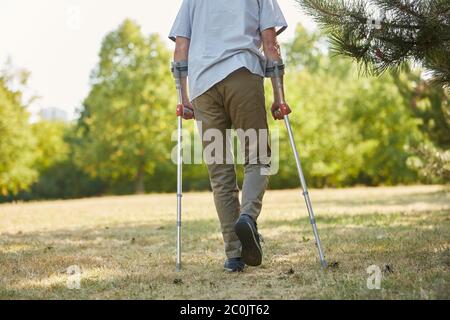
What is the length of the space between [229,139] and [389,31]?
1.55 m

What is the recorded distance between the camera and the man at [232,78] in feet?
13.1

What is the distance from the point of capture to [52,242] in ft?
20.6

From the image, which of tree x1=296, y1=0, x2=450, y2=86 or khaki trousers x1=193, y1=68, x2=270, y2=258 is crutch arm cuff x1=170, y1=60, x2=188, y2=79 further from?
tree x1=296, y1=0, x2=450, y2=86

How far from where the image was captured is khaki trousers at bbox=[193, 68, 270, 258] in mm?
3986

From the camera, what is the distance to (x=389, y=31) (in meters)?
4.43

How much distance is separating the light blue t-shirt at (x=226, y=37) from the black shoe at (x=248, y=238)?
101 centimetres

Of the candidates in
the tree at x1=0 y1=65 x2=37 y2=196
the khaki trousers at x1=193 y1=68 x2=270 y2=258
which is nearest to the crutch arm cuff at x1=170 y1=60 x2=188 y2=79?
the khaki trousers at x1=193 y1=68 x2=270 y2=258

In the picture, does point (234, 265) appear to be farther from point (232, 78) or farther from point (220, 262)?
point (232, 78)

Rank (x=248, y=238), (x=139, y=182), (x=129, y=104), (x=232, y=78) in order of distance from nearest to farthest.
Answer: (x=248, y=238)
(x=232, y=78)
(x=129, y=104)
(x=139, y=182)

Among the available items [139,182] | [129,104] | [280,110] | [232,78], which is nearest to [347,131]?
[139,182]
